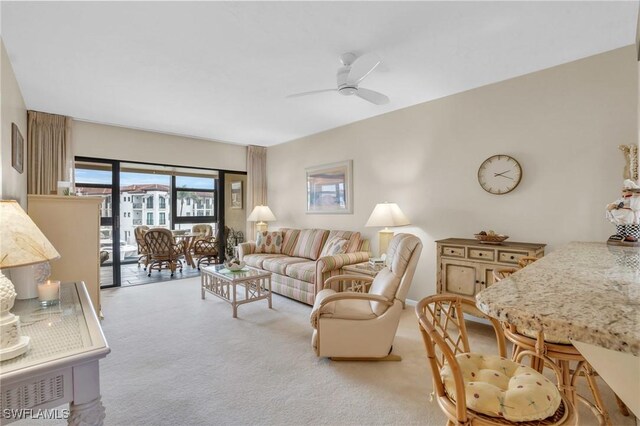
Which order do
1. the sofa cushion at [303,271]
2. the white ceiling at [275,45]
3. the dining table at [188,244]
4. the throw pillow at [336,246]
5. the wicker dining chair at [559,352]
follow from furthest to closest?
1. the dining table at [188,244]
2. the throw pillow at [336,246]
3. the sofa cushion at [303,271]
4. the white ceiling at [275,45]
5. the wicker dining chair at [559,352]

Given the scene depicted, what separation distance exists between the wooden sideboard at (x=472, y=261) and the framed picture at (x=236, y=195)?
15.0 ft

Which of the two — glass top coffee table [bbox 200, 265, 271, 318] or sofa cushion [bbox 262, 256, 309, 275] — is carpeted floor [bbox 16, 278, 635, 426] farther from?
sofa cushion [bbox 262, 256, 309, 275]

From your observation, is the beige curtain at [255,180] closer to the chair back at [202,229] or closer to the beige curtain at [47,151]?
the chair back at [202,229]

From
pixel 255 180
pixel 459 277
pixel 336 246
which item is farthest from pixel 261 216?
pixel 459 277

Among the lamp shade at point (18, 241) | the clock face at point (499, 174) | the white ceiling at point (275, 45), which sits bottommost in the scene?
the lamp shade at point (18, 241)

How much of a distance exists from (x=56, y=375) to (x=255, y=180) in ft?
18.4

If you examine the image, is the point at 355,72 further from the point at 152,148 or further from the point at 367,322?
the point at 152,148

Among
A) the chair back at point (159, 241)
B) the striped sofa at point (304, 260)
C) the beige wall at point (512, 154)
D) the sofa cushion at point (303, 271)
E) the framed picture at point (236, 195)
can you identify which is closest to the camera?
the beige wall at point (512, 154)

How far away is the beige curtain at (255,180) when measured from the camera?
6.36 meters

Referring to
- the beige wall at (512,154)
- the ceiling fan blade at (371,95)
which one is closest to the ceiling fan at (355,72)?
the ceiling fan blade at (371,95)

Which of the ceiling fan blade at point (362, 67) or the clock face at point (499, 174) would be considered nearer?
the ceiling fan blade at point (362, 67)

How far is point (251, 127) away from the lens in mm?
5016

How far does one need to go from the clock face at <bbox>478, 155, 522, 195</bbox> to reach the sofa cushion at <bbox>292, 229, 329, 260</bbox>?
7.97ft

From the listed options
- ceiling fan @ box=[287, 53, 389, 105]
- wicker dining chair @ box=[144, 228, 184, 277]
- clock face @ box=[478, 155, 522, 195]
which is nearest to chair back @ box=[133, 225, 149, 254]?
wicker dining chair @ box=[144, 228, 184, 277]
